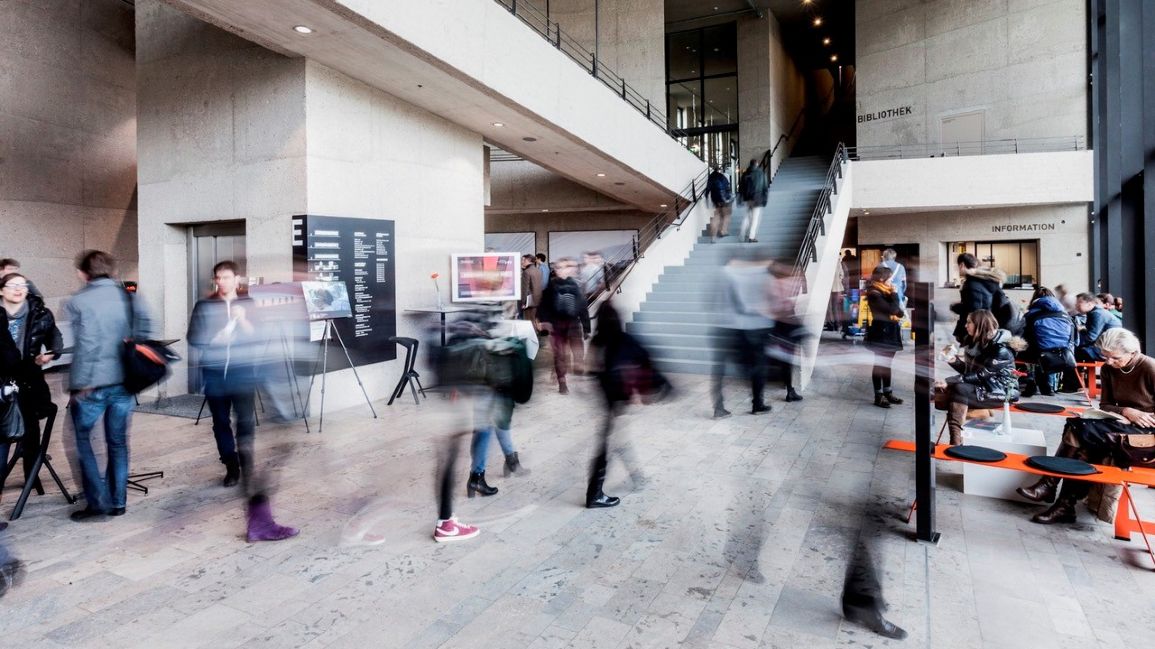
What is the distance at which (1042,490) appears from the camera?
164 inches

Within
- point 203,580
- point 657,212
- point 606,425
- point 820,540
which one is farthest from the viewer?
point 657,212

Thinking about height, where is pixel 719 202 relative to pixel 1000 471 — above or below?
above

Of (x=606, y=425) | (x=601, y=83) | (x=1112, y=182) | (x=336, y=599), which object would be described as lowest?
(x=336, y=599)

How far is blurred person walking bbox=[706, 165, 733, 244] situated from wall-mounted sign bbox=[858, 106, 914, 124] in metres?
7.61

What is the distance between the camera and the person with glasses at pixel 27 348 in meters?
3.94

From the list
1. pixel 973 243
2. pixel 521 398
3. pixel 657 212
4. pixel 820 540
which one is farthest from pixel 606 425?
pixel 973 243

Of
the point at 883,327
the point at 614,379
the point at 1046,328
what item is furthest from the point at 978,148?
the point at 614,379

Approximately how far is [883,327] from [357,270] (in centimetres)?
616

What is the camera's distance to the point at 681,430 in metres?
6.27

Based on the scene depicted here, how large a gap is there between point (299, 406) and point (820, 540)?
550 cm

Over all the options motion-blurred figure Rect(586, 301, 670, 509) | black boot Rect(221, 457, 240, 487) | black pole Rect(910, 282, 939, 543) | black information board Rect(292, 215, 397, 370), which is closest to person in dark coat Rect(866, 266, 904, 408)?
black pole Rect(910, 282, 939, 543)

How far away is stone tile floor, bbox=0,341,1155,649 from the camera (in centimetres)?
274

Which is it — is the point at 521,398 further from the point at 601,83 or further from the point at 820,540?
the point at 601,83

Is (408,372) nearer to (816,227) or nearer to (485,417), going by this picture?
(485,417)
